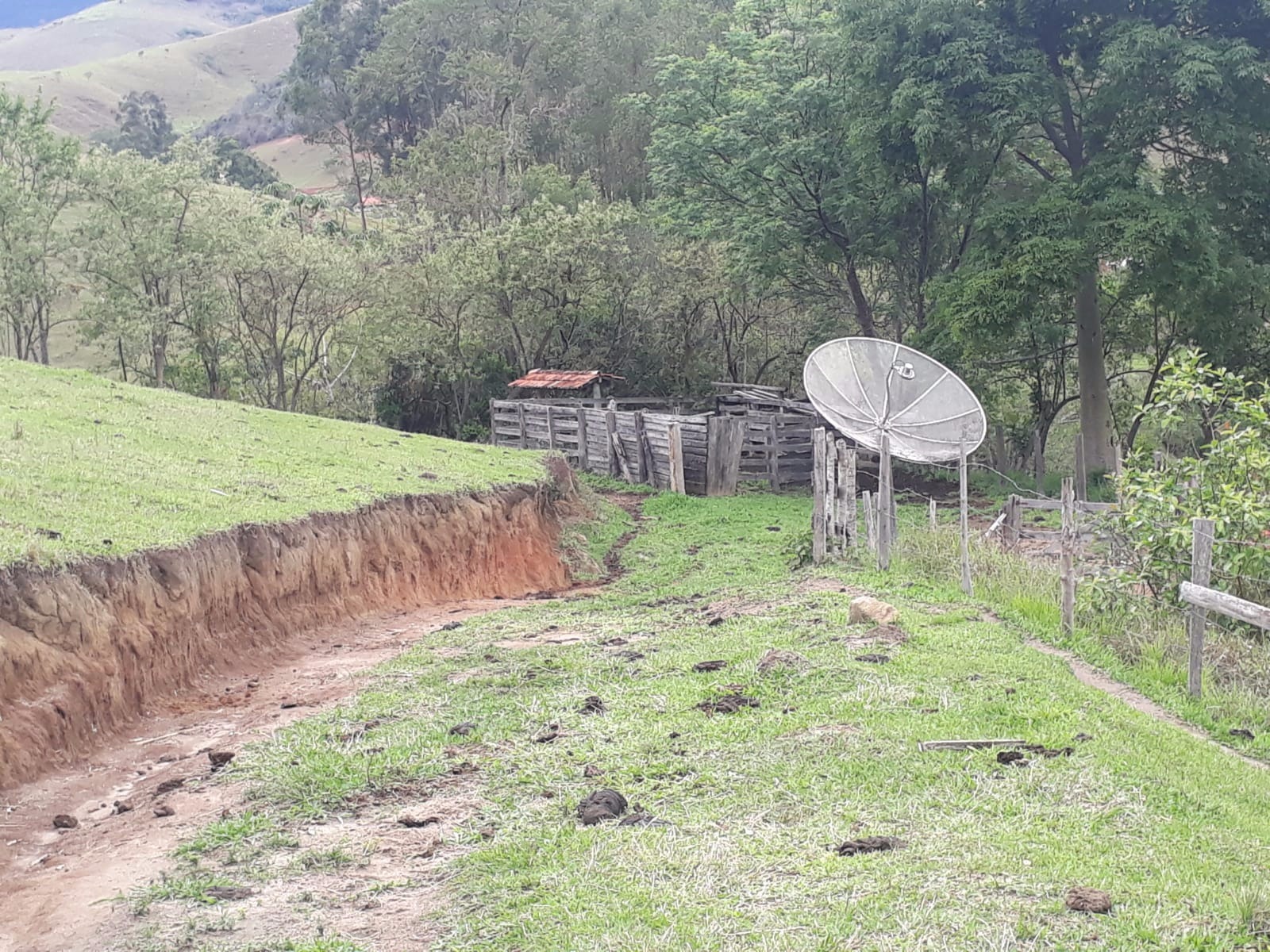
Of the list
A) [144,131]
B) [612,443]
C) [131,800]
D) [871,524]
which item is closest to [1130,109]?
[871,524]

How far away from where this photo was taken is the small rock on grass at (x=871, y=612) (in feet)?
33.3

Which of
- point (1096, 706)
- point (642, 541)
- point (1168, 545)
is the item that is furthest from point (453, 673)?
point (642, 541)

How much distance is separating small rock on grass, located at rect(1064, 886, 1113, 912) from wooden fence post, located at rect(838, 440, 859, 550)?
9559 millimetres

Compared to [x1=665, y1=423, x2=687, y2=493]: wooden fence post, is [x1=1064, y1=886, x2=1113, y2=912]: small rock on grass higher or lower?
higher

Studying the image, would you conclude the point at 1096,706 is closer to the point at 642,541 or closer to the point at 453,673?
the point at 453,673

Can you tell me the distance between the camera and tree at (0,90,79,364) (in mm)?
Answer: 31812

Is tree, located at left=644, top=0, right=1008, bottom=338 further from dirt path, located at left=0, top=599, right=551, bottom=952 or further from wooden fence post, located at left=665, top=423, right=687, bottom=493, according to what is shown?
dirt path, located at left=0, top=599, right=551, bottom=952

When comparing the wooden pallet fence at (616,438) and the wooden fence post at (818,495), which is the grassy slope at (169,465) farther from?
the wooden fence post at (818,495)

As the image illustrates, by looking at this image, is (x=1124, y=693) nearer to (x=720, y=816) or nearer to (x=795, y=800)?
(x=795, y=800)

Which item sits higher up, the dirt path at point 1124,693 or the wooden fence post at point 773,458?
the dirt path at point 1124,693

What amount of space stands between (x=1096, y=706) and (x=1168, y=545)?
315 cm

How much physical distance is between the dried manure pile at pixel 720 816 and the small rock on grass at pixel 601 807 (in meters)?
0.02

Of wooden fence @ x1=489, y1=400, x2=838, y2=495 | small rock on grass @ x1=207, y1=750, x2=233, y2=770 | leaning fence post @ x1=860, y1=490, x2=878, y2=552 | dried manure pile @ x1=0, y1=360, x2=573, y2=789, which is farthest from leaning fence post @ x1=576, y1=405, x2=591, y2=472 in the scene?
small rock on grass @ x1=207, y1=750, x2=233, y2=770

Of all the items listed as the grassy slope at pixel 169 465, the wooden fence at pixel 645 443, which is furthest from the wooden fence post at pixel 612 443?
the grassy slope at pixel 169 465
